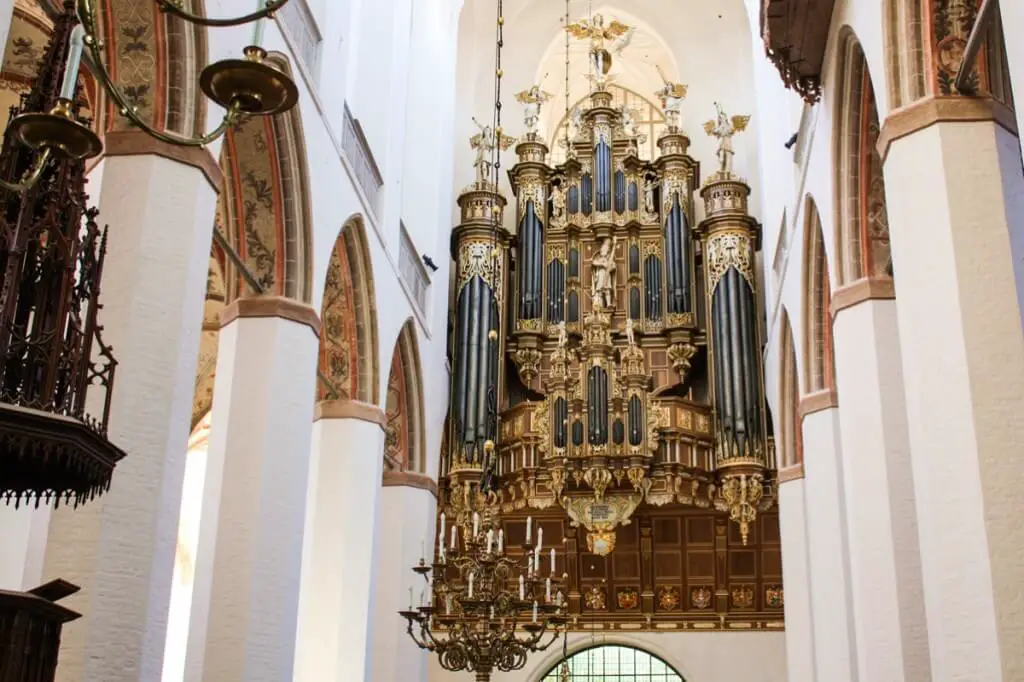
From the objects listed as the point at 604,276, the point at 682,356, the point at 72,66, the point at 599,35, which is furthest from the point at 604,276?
the point at 72,66

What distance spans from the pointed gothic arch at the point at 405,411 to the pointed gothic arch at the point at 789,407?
5.02 m

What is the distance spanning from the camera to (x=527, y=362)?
19688 millimetres

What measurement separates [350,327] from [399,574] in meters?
3.82

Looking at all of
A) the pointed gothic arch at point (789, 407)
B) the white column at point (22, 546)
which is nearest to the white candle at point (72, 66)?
the white column at point (22, 546)

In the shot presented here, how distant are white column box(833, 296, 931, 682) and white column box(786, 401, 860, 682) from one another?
102 inches

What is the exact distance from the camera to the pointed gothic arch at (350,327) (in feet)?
45.4

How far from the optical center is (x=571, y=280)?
2028 cm

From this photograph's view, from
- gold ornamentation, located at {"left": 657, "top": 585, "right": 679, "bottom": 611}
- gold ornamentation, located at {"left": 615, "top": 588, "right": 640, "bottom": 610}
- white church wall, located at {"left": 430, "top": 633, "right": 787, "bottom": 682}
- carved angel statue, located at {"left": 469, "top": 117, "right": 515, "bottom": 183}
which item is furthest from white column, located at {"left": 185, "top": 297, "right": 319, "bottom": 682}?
carved angel statue, located at {"left": 469, "top": 117, "right": 515, "bottom": 183}

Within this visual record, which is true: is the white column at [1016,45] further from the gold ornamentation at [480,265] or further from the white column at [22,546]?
the gold ornamentation at [480,265]

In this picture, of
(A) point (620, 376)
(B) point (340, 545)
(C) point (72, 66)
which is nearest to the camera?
(C) point (72, 66)

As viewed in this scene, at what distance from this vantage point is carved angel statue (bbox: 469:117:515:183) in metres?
21.0

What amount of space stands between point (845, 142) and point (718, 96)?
1233cm

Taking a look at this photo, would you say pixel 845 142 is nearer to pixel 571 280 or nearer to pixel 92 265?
pixel 92 265

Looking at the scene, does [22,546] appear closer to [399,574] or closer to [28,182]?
[28,182]
